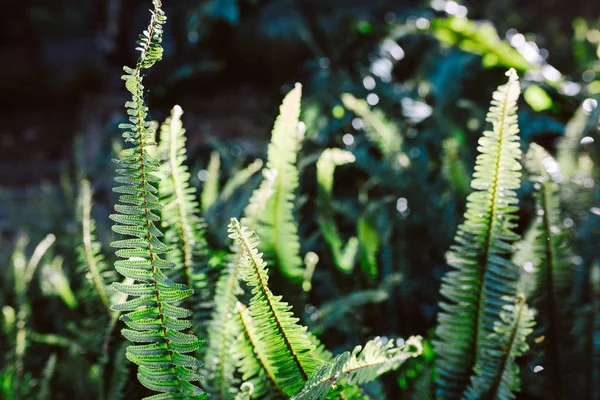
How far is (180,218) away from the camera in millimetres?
515

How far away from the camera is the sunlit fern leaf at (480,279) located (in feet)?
1.51

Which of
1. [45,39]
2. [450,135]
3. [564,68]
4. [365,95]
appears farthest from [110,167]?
[45,39]

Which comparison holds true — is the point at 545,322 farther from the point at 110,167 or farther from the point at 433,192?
the point at 110,167

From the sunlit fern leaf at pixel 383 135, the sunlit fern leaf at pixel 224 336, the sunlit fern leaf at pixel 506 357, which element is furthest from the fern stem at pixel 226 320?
the sunlit fern leaf at pixel 383 135

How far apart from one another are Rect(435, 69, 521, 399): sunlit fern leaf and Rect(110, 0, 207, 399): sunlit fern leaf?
0.26 metres

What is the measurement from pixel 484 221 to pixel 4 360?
27.8 inches

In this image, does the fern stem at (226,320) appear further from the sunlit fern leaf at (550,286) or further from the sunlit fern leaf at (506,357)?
the sunlit fern leaf at (550,286)

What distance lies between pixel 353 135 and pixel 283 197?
2.14 feet

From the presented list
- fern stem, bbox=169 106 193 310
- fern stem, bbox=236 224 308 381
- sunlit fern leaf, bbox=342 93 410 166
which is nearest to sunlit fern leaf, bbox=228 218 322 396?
fern stem, bbox=236 224 308 381

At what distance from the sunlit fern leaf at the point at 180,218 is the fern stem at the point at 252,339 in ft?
0.32

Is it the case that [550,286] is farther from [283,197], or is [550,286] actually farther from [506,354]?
[283,197]

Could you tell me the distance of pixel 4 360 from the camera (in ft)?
2.53

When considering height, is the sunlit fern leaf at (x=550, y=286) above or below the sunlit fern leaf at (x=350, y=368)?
above

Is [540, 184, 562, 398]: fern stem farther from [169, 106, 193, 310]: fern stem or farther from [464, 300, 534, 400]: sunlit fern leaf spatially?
[169, 106, 193, 310]: fern stem
